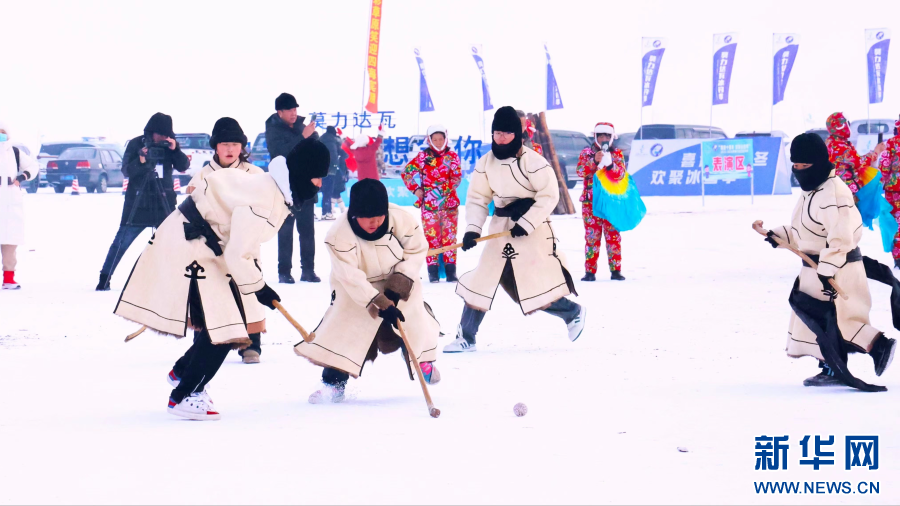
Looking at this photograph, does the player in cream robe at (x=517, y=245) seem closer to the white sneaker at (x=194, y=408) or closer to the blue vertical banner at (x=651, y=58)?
the white sneaker at (x=194, y=408)

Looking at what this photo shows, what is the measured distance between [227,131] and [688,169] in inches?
695

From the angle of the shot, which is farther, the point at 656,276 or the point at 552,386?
the point at 656,276

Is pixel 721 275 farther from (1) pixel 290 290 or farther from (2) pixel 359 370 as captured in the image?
(2) pixel 359 370

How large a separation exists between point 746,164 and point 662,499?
1901cm

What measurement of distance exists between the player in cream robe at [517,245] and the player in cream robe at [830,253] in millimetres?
1565

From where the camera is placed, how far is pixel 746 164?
69.7ft

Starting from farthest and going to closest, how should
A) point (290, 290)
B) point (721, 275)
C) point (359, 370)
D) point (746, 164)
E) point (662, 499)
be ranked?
point (746, 164)
point (721, 275)
point (290, 290)
point (359, 370)
point (662, 499)

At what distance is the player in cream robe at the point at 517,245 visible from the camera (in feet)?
20.1

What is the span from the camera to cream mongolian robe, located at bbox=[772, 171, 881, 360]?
481 centimetres

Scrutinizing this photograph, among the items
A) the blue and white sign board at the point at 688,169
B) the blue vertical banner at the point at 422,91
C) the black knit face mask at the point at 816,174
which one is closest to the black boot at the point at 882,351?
the black knit face mask at the point at 816,174

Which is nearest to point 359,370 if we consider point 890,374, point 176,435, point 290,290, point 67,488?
point 176,435

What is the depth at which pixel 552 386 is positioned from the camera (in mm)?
5109

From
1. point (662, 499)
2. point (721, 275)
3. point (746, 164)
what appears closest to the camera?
point (662, 499)

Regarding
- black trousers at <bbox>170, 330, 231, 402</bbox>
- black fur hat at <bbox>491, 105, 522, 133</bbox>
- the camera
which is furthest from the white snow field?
black fur hat at <bbox>491, 105, 522, 133</bbox>
